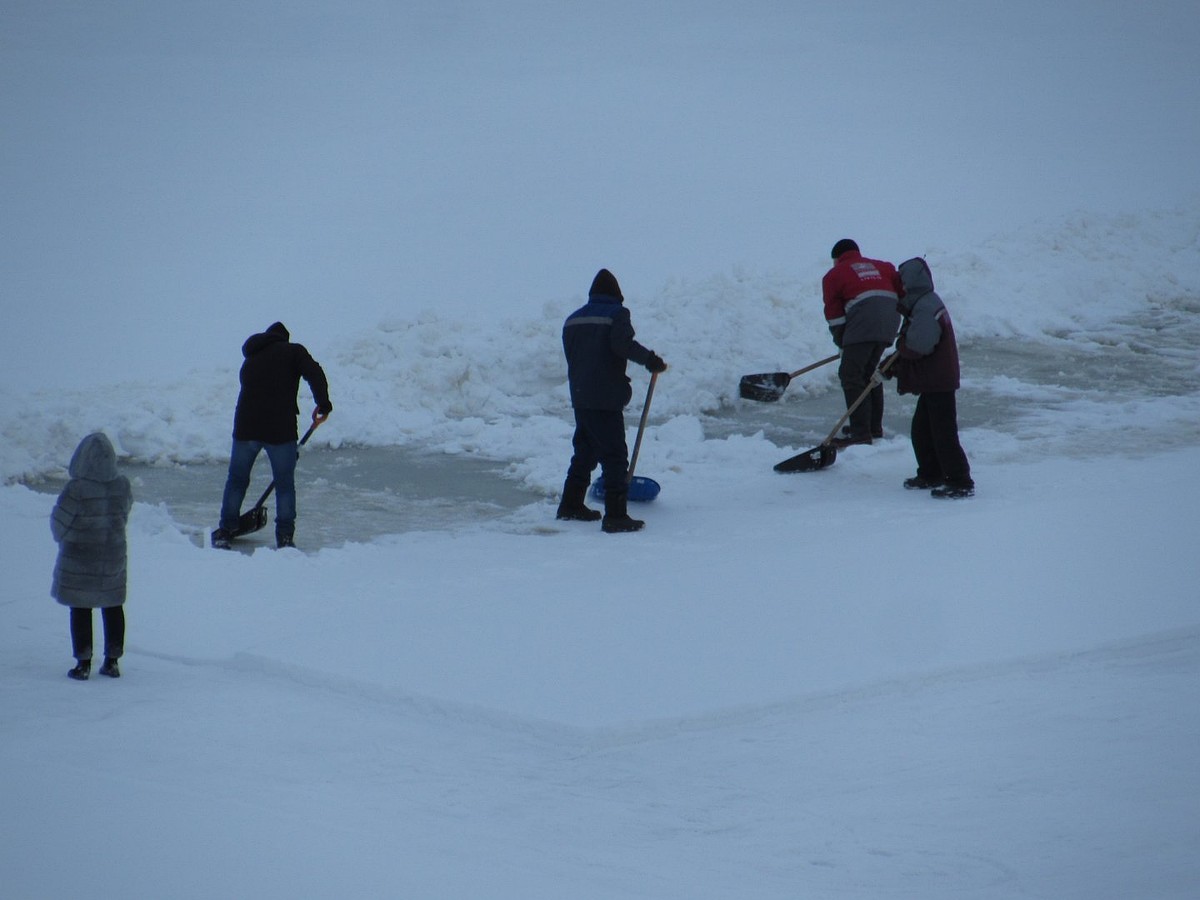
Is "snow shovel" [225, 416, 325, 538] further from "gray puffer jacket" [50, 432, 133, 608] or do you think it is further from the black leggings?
"gray puffer jacket" [50, 432, 133, 608]

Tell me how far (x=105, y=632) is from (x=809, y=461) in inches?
205

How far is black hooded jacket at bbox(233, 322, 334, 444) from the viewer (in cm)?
731

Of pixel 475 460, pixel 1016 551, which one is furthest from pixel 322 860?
pixel 475 460

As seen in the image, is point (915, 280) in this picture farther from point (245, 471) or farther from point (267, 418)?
point (245, 471)

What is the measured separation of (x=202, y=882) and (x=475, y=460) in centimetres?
644

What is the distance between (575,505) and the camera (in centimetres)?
780

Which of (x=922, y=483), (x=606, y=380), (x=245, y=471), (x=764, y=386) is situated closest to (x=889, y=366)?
(x=922, y=483)

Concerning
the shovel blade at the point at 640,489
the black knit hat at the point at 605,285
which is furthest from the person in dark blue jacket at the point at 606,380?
the shovel blade at the point at 640,489

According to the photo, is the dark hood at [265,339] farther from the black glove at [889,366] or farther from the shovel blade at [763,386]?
the black glove at [889,366]

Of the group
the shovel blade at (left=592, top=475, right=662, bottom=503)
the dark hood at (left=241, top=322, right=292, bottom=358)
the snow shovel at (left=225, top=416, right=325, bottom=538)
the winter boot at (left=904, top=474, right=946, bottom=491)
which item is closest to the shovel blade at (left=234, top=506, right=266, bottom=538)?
the snow shovel at (left=225, top=416, right=325, bottom=538)

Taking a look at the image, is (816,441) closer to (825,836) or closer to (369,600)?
(369,600)

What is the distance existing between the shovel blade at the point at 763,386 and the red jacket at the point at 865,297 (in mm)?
625

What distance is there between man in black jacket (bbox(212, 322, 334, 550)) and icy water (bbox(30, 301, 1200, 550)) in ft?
0.92

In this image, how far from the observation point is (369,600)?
6074 mm
